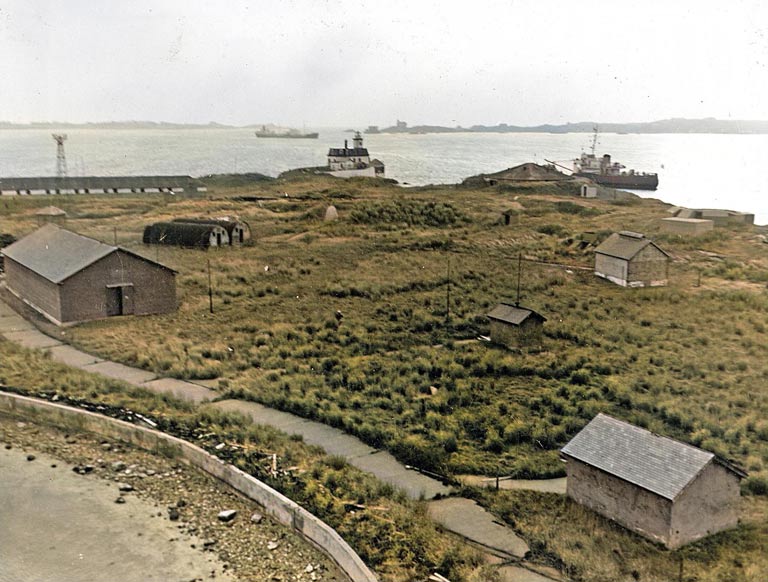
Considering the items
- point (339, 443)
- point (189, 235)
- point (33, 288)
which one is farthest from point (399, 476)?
point (189, 235)

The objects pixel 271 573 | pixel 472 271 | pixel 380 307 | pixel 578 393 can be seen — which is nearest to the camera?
pixel 271 573

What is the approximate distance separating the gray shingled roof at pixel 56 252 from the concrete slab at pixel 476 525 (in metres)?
18.7

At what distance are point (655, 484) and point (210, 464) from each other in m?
8.91

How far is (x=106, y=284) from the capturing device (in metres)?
26.7

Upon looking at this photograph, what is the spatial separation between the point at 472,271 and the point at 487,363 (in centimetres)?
1503

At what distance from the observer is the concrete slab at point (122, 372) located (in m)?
20.2

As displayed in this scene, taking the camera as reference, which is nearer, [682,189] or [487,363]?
[487,363]

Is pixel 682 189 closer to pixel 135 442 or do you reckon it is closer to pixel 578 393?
pixel 578 393

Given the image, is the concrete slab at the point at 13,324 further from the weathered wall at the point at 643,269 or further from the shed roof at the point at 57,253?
the weathered wall at the point at 643,269

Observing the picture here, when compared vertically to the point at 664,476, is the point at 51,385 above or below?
below

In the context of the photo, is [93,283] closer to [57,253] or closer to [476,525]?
[57,253]

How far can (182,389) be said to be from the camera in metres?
19.5

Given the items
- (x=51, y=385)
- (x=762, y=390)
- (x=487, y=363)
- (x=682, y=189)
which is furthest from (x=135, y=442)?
(x=682, y=189)

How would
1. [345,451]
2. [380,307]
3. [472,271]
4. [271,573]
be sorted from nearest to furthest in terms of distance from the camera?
[271,573], [345,451], [380,307], [472,271]
